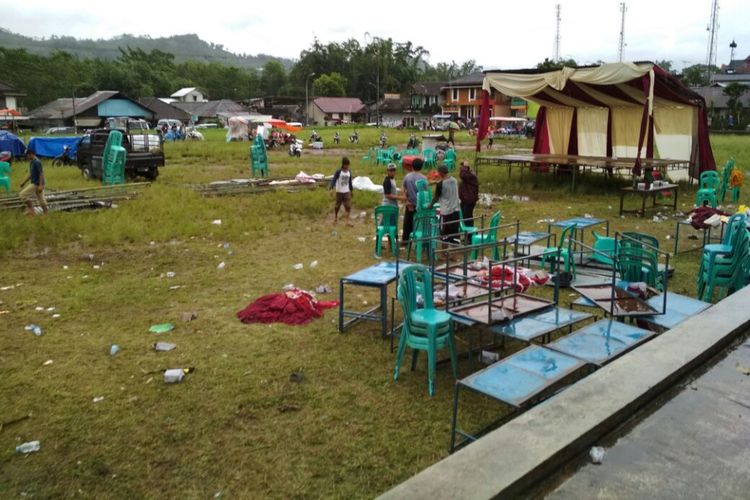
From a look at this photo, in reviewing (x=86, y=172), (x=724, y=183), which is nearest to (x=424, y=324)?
(x=724, y=183)

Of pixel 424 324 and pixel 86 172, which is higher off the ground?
pixel 86 172

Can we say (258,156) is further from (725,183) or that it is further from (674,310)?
(674,310)

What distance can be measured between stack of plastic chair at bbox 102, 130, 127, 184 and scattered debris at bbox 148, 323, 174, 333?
12.2m

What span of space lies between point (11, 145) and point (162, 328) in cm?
2187

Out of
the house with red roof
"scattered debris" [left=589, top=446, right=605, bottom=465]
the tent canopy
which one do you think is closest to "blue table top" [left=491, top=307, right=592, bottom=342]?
"scattered debris" [left=589, top=446, right=605, bottom=465]

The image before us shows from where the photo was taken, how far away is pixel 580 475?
9.40 feet

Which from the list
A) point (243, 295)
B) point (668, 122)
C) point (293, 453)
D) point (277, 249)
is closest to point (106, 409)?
point (293, 453)

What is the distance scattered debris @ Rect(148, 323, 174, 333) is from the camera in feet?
19.4

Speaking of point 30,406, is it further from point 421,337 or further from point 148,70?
point 148,70

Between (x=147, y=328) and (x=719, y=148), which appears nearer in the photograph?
(x=147, y=328)

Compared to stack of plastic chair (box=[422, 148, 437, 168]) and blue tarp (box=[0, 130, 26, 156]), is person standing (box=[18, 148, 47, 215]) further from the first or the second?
blue tarp (box=[0, 130, 26, 156])

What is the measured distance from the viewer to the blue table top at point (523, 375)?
345 cm

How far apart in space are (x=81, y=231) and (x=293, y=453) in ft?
26.7

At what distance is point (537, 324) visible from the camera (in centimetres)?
464
